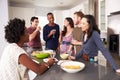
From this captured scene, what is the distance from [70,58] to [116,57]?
1.73 meters

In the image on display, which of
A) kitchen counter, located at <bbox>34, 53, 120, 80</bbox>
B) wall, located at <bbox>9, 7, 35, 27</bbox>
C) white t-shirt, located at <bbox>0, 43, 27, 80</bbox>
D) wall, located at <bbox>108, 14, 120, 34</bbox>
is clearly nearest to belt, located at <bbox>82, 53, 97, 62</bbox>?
kitchen counter, located at <bbox>34, 53, 120, 80</bbox>

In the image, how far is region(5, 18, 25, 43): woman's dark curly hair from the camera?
1.35 m

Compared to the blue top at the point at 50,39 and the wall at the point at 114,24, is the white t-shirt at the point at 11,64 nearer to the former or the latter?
the blue top at the point at 50,39

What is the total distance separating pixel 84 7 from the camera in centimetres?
583

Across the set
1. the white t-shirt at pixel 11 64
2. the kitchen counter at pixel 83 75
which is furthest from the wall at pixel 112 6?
the white t-shirt at pixel 11 64

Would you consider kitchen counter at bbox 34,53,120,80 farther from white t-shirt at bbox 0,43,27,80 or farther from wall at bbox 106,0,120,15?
wall at bbox 106,0,120,15

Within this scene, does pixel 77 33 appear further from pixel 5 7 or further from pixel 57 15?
pixel 57 15

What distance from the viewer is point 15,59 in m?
1.30

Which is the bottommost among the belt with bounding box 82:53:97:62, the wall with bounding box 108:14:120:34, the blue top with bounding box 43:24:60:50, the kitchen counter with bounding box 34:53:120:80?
the kitchen counter with bounding box 34:53:120:80

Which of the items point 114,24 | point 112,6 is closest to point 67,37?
point 114,24

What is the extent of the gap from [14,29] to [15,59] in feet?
0.81

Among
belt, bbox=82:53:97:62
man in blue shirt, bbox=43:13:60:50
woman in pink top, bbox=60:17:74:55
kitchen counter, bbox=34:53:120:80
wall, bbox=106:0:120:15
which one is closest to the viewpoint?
kitchen counter, bbox=34:53:120:80

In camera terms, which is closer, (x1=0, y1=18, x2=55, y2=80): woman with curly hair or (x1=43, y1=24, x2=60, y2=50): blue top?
(x1=0, y1=18, x2=55, y2=80): woman with curly hair

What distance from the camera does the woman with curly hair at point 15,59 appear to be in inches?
50.9
